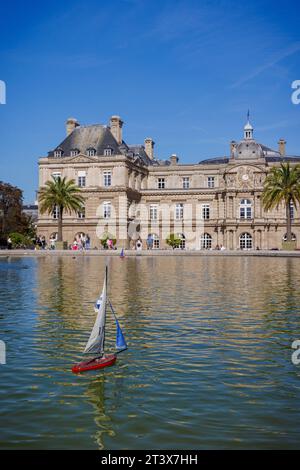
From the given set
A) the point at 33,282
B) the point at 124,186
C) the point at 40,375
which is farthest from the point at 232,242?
the point at 40,375

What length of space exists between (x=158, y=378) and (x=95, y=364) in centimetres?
140

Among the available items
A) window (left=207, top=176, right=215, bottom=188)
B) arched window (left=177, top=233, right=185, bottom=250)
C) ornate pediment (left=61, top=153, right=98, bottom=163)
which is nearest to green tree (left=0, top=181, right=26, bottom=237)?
ornate pediment (left=61, top=153, right=98, bottom=163)

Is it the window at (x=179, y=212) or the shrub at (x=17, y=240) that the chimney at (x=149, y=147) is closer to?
the window at (x=179, y=212)

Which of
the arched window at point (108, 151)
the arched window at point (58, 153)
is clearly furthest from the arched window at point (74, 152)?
the arched window at point (108, 151)

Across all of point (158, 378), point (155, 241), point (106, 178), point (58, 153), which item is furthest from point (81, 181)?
point (158, 378)

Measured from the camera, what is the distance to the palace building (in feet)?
266

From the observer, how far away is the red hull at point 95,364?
11.9 meters

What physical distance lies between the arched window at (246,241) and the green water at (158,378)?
59.5m

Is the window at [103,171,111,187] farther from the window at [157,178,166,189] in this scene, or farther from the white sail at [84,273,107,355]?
the white sail at [84,273,107,355]

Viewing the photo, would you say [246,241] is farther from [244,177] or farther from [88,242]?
[88,242]

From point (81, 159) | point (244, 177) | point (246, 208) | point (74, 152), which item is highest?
point (74, 152)

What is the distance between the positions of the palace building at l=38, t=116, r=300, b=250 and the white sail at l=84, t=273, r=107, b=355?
6793 centimetres

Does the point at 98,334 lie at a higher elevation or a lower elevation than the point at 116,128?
lower

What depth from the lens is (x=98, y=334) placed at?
12.3m
